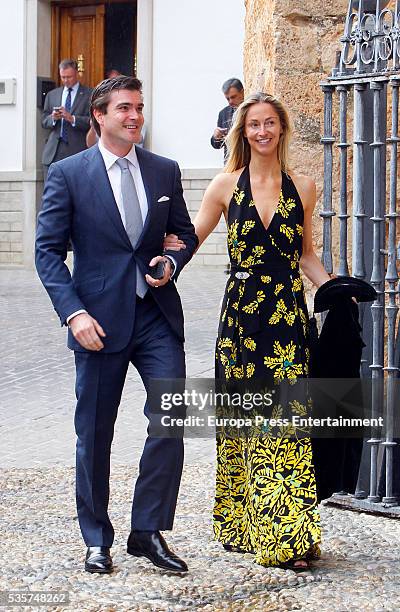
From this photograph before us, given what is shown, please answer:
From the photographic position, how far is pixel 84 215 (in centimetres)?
509

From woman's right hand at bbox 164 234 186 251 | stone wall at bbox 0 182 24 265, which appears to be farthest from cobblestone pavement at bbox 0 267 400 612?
stone wall at bbox 0 182 24 265

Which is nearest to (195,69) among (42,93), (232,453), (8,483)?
(42,93)

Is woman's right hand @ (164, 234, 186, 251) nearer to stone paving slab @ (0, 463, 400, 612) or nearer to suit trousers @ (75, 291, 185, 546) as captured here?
suit trousers @ (75, 291, 185, 546)

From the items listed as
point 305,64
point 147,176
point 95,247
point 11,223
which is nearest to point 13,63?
point 11,223

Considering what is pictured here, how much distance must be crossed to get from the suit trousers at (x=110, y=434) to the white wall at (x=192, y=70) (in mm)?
11949

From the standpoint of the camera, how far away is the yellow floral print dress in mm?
5203

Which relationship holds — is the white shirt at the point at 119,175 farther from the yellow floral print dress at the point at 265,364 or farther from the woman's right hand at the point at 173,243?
the yellow floral print dress at the point at 265,364

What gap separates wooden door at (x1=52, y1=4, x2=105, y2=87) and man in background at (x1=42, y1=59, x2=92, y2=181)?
1.61 m

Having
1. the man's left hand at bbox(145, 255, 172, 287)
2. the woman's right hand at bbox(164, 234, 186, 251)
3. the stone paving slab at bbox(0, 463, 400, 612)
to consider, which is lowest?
the stone paving slab at bbox(0, 463, 400, 612)

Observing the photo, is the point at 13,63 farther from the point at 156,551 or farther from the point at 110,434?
the point at 156,551

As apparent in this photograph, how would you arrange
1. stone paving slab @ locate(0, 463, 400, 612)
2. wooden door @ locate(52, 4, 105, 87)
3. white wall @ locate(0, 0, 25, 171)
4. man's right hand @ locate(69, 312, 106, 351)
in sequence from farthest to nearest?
1. wooden door @ locate(52, 4, 105, 87)
2. white wall @ locate(0, 0, 25, 171)
3. man's right hand @ locate(69, 312, 106, 351)
4. stone paving slab @ locate(0, 463, 400, 612)

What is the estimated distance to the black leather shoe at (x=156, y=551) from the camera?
16.7 ft

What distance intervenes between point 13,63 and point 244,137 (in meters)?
13.6

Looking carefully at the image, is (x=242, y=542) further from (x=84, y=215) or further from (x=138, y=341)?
(x=84, y=215)
